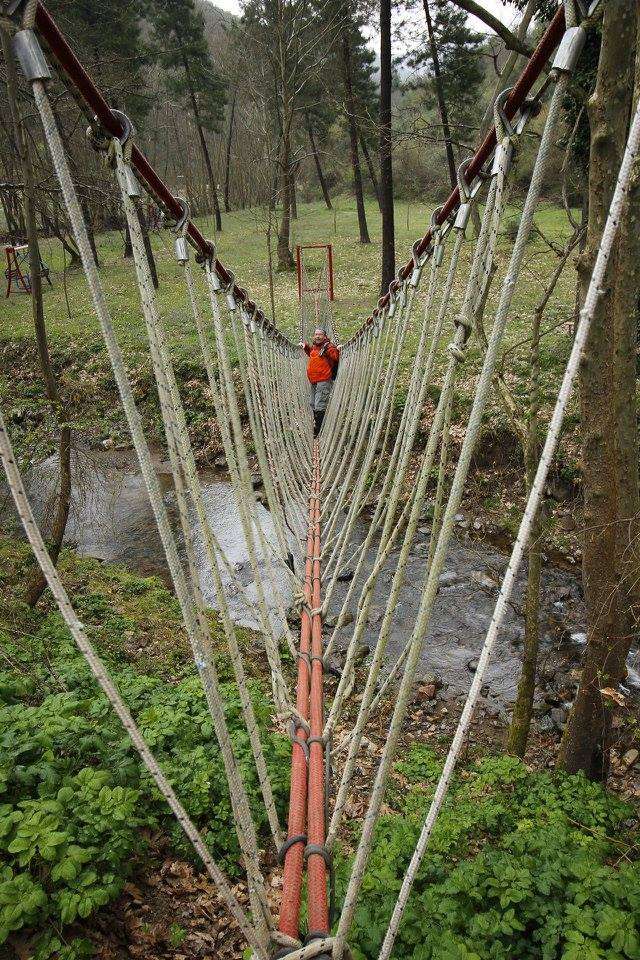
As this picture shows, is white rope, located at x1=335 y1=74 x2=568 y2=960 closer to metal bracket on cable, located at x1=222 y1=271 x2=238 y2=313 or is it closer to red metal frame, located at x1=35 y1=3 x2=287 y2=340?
red metal frame, located at x1=35 y1=3 x2=287 y2=340

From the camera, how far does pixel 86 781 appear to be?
1.39 metres

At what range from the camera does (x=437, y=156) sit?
16875mm

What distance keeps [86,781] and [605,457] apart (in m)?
1.88

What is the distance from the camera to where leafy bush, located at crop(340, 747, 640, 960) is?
115 cm

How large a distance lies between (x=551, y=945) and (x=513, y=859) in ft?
0.85

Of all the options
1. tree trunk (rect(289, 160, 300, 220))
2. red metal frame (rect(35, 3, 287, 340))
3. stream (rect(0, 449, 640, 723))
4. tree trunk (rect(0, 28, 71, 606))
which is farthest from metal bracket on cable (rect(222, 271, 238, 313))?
tree trunk (rect(289, 160, 300, 220))

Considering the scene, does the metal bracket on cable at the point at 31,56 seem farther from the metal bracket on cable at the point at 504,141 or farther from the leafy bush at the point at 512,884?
the leafy bush at the point at 512,884

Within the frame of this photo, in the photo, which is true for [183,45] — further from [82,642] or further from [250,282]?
[82,642]

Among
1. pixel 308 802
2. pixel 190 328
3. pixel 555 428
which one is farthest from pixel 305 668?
pixel 190 328

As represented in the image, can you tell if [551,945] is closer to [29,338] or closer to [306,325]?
[306,325]

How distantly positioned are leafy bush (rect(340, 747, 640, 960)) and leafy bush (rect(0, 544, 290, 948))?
1.63ft

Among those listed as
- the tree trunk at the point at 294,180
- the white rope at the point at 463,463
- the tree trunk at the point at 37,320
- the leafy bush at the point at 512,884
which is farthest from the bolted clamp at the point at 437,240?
the tree trunk at the point at 294,180

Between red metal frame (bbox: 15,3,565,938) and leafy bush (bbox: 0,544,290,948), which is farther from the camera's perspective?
leafy bush (bbox: 0,544,290,948)

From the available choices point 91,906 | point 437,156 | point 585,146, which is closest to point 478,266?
point 91,906
